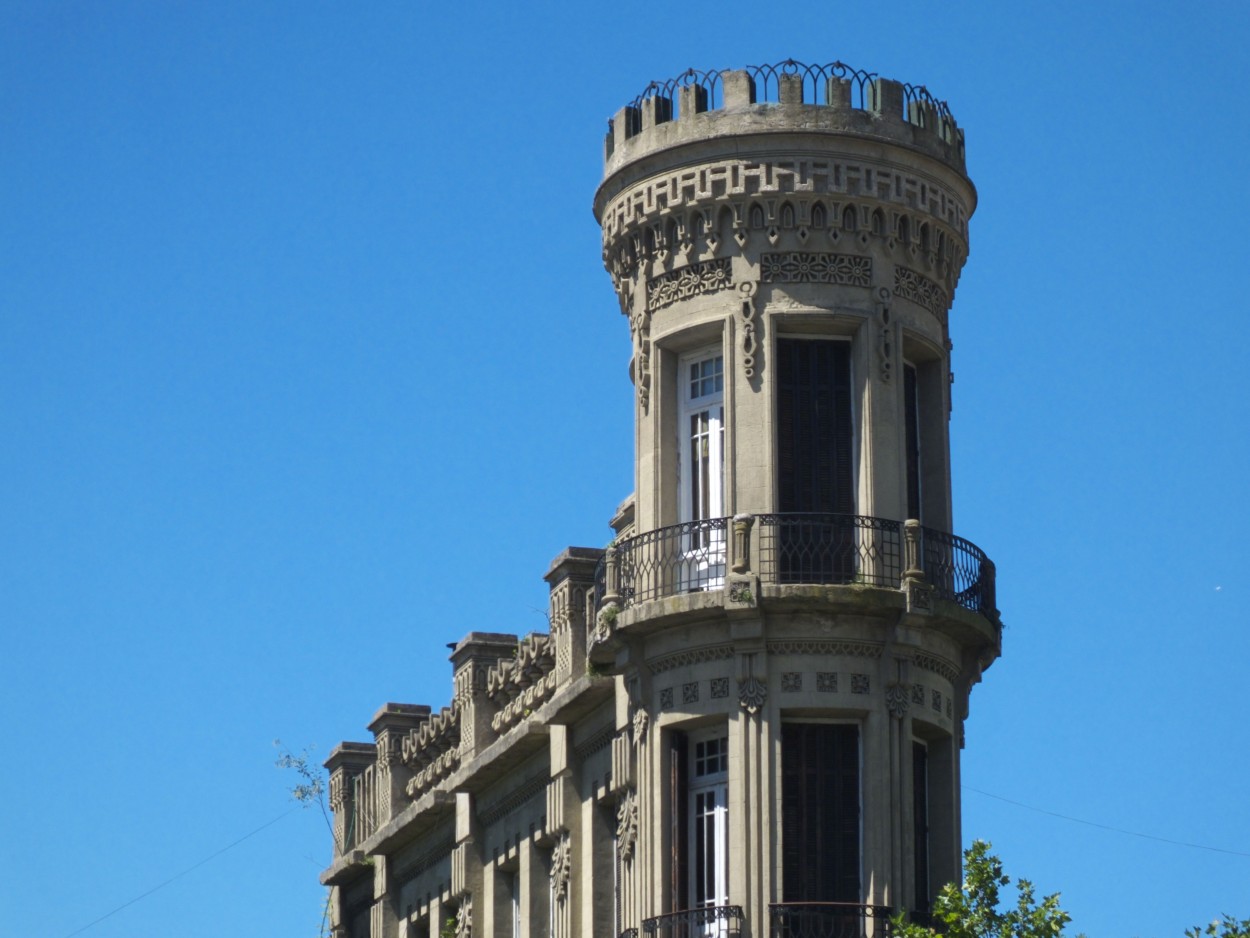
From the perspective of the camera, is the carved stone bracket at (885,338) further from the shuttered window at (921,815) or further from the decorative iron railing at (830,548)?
the shuttered window at (921,815)

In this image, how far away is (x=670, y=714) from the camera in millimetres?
42031

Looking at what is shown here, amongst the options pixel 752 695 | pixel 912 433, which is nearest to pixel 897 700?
pixel 752 695

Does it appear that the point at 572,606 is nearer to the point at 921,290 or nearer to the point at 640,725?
the point at 640,725

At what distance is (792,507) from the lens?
42.2m

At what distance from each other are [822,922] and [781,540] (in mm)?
4734

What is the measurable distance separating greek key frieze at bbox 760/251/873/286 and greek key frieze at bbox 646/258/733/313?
591mm

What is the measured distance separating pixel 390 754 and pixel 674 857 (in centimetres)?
1396

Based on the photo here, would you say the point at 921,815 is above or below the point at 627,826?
below

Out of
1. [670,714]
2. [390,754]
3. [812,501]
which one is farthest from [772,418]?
[390,754]

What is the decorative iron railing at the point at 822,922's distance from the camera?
132 ft

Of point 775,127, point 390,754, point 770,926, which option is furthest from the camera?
point 390,754

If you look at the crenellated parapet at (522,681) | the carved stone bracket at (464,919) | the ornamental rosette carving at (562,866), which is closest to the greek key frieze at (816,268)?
the crenellated parapet at (522,681)

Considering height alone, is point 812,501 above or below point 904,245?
below

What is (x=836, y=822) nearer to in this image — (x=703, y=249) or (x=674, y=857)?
(x=674, y=857)
